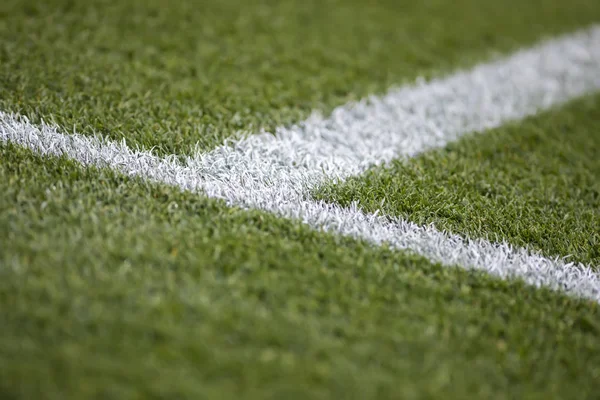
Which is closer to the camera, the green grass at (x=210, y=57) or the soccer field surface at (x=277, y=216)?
the soccer field surface at (x=277, y=216)

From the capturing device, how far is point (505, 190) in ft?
4.93

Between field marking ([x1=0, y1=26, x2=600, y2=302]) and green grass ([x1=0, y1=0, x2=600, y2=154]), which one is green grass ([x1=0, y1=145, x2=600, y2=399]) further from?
green grass ([x1=0, y1=0, x2=600, y2=154])

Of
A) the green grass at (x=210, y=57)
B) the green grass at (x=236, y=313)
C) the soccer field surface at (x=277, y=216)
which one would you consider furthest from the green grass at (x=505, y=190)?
the green grass at (x=210, y=57)

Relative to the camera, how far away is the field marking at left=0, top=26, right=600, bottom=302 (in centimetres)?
123

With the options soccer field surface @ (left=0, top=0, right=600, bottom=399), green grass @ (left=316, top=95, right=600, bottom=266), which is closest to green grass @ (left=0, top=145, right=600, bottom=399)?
soccer field surface @ (left=0, top=0, right=600, bottom=399)

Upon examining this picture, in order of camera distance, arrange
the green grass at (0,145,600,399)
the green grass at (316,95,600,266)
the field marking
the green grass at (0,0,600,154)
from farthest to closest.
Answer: the green grass at (0,0,600,154), the green grass at (316,95,600,266), the field marking, the green grass at (0,145,600,399)

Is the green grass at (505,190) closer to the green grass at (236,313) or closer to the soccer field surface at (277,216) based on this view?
the soccer field surface at (277,216)

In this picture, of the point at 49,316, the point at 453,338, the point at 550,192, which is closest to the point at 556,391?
the point at 453,338

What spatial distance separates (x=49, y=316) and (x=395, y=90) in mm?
1505

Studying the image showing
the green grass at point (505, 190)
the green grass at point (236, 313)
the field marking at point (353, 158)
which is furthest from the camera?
the green grass at point (505, 190)

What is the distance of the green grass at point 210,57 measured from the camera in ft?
5.10

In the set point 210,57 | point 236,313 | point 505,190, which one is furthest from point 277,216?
point 210,57

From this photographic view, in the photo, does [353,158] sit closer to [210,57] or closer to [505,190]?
[505,190]

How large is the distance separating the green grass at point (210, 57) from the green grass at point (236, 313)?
1.20 ft
